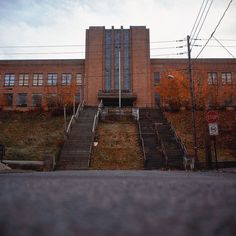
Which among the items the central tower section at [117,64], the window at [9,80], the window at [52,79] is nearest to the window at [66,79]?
the window at [52,79]

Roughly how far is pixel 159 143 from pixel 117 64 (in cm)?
3633

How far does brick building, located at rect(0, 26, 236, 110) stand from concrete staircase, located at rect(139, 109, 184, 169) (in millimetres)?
21865

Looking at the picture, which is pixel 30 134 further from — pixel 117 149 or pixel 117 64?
pixel 117 64

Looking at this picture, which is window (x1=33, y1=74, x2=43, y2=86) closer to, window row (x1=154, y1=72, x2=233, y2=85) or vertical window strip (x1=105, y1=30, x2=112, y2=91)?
vertical window strip (x1=105, y1=30, x2=112, y2=91)

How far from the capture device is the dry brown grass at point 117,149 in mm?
24781

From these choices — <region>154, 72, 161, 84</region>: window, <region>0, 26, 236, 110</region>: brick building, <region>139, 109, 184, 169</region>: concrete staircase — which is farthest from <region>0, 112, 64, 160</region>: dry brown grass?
<region>154, 72, 161, 84</region>: window

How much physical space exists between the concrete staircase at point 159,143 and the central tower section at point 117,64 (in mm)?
21223

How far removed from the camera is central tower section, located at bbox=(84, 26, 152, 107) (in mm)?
61625

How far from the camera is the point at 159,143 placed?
29.6 metres

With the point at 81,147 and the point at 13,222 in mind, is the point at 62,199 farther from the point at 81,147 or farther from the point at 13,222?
the point at 81,147

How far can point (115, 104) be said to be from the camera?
200 ft

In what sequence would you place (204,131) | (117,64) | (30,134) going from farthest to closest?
(117,64), (204,131), (30,134)

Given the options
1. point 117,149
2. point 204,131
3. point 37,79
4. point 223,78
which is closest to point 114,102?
point 37,79

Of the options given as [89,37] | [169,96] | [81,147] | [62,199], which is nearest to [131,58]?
[89,37]
